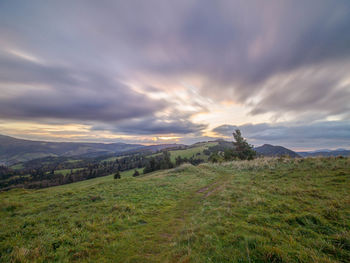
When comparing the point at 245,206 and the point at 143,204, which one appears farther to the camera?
the point at 143,204

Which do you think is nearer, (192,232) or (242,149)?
(192,232)

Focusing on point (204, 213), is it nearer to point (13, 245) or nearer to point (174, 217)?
point (174, 217)

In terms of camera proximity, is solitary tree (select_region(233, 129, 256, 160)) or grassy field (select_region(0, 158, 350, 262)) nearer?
grassy field (select_region(0, 158, 350, 262))

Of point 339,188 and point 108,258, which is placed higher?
point 339,188

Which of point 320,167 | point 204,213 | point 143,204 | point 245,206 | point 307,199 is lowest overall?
point 143,204

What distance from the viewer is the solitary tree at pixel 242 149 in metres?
47.4

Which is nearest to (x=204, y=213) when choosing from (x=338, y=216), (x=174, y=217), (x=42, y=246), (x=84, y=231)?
(x=174, y=217)

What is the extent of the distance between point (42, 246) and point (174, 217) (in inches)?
254

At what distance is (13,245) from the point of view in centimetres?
601

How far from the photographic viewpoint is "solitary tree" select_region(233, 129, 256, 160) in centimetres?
4738

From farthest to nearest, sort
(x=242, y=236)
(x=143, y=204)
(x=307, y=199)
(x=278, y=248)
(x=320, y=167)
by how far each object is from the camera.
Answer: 1. (x=320, y=167)
2. (x=143, y=204)
3. (x=307, y=199)
4. (x=242, y=236)
5. (x=278, y=248)

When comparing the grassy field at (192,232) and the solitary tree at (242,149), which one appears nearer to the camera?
the grassy field at (192,232)

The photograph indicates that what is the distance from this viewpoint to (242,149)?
49.4m

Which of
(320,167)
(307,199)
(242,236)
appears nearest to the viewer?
(242,236)
